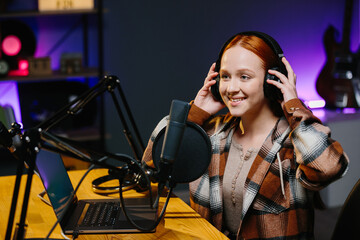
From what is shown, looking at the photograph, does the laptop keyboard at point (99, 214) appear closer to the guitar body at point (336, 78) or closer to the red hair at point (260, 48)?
the red hair at point (260, 48)

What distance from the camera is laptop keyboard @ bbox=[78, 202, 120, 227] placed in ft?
4.34

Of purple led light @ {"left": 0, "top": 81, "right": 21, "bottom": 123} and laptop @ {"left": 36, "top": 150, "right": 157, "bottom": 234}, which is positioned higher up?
laptop @ {"left": 36, "top": 150, "right": 157, "bottom": 234}

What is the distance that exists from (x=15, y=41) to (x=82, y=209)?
213 cm

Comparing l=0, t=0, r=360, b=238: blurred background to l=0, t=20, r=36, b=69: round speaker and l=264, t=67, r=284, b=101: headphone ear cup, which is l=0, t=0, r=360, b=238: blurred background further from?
l=264, t=67, r=284, b=101: headphone ear cup

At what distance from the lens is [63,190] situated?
138cm

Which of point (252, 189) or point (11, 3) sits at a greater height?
point (11, 3)

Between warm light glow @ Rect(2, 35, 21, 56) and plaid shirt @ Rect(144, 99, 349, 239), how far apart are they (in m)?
2.16

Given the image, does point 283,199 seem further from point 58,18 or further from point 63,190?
point 58,18

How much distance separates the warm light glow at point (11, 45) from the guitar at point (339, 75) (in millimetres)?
2346

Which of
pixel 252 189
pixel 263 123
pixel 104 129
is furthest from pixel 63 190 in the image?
pixel 104 129

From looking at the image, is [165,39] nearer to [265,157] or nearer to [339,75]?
[339,75]

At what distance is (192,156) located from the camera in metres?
0.99

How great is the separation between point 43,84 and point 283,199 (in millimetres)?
2294

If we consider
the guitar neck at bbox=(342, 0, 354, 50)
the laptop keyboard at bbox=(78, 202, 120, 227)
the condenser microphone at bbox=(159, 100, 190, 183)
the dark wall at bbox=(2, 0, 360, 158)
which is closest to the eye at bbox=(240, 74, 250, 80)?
the laptop keyboard at bbox=(78, 202, 120, 227)
